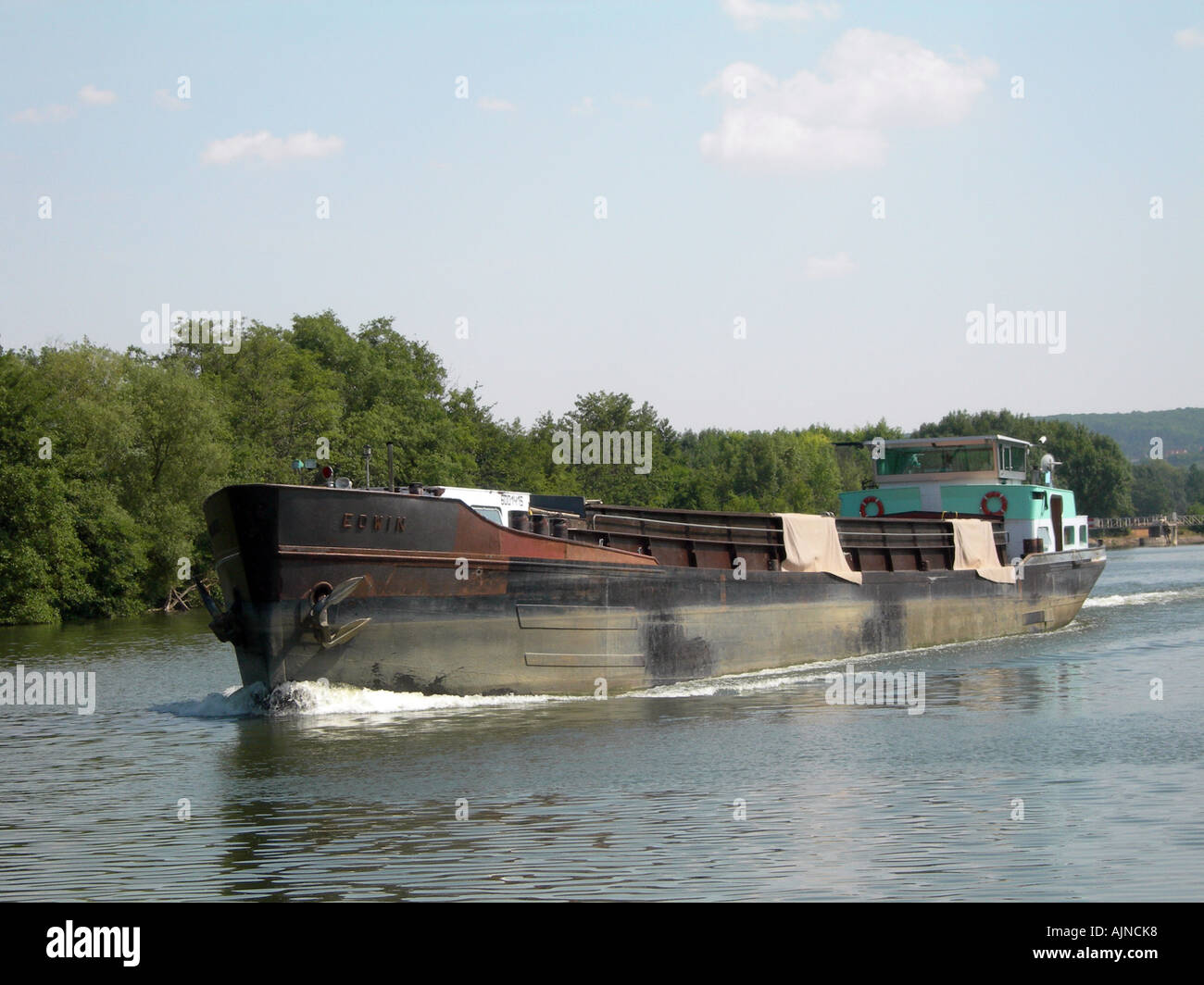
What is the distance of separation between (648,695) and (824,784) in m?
7.20

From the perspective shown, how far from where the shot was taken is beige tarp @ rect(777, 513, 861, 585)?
25812mm

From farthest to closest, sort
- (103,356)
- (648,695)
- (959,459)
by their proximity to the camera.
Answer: (103,356) < (959,459) < (648,695)

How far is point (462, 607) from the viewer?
765 inches

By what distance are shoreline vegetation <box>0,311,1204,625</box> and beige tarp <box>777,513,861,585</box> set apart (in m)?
9.40

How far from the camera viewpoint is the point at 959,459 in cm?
3638

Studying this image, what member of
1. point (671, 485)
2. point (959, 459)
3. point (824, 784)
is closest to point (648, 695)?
point (824, 784)

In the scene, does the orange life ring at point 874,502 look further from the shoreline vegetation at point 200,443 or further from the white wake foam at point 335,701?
the white wake foam at point 335,701

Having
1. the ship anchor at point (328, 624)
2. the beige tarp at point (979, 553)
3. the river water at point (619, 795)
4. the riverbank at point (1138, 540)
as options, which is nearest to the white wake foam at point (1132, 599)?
the beige tarp at point (979, 553)

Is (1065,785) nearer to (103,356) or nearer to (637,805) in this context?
(637,805)

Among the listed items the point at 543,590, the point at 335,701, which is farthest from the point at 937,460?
the point at 335,701

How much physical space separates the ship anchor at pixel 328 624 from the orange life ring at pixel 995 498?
2210cm

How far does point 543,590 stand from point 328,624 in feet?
11.9

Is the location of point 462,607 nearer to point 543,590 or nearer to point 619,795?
point 543,590

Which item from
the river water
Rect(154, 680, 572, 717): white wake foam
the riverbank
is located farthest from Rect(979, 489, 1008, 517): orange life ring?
the riverbank
